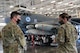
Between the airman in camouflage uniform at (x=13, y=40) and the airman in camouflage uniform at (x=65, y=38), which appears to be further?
the airman in camouflage uniform at (x=65, y=38)

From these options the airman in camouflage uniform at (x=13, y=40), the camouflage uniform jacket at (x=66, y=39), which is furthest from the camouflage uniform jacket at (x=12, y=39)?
the camouflage uniform jacket at (x=66, y=39)

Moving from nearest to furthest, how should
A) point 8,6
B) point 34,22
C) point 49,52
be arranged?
point 49,52, point 34,22, point 8,6

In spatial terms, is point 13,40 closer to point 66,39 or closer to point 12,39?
point 12,39

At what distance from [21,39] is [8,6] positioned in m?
35.4

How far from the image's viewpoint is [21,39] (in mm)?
3912

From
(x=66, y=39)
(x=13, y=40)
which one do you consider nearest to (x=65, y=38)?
(x=66, y=39)

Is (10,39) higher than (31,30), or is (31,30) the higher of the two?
(10,39)

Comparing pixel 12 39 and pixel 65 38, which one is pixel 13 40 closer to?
pixel 12 39

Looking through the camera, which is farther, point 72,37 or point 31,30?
point 31,30

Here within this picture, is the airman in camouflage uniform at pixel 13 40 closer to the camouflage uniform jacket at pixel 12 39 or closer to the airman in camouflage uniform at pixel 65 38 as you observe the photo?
the camouflage uniform jacket at pixel 12 39

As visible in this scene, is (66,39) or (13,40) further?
(66,39)

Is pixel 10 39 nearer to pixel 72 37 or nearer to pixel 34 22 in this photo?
pixel 72 37

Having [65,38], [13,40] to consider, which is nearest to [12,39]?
[13,40]

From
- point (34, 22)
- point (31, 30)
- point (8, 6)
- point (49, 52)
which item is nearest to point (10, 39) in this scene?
point (49, 52)
